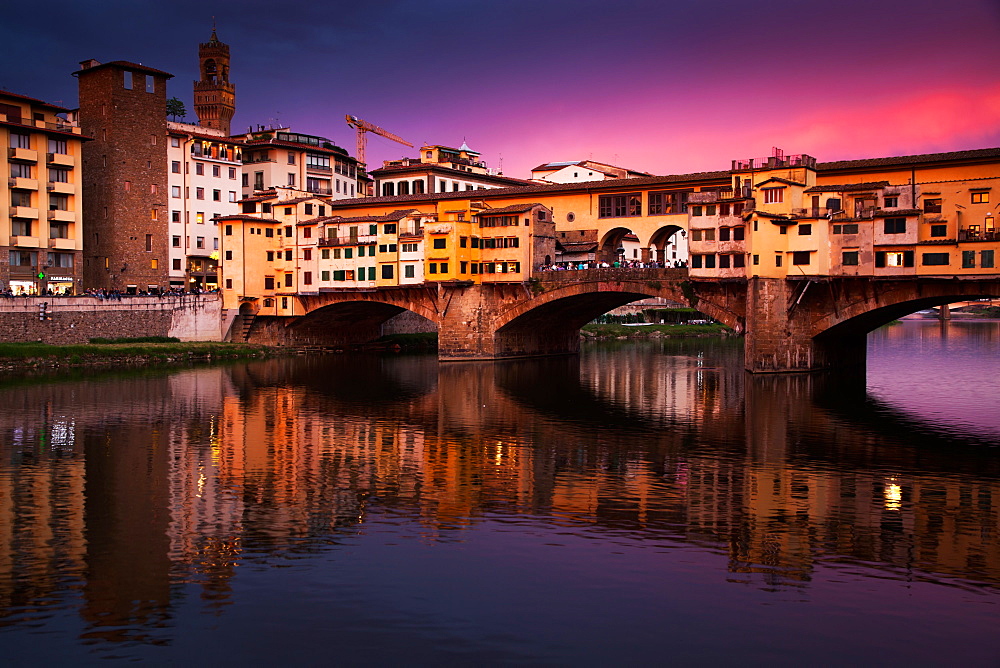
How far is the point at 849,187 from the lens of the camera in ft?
167

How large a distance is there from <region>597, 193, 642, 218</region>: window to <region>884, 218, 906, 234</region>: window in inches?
652

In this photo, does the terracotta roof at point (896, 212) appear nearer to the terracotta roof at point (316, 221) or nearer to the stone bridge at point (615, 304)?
the stone bridge at point (615, 304)

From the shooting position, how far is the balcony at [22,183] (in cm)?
6731

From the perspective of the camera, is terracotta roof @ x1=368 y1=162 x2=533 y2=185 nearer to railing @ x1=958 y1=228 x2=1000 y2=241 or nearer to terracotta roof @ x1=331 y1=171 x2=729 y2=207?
terracotta roof @ x1=331 y1=171 x2=729 y2=207

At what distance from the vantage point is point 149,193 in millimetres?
76812

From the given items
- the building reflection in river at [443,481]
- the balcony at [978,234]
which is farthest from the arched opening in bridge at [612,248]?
the balcony at [978,234]

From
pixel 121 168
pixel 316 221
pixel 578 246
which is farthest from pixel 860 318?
pixel 121 168

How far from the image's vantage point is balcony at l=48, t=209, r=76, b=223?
229 ft

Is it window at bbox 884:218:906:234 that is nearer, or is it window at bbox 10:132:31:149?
window at bbox 884:218:906:234

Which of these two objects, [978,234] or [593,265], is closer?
[978,234]

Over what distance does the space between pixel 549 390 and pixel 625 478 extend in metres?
22.8

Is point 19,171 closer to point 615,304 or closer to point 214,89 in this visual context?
point 214,89

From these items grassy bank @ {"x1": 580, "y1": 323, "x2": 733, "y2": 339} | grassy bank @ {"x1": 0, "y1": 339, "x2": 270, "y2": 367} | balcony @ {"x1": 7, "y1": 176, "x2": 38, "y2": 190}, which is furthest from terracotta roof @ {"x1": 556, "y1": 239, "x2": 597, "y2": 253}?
balcony @ {"x1": 7, "y1": 176, "x2": 38, "y2": 190}

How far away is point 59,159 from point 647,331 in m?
58.8
